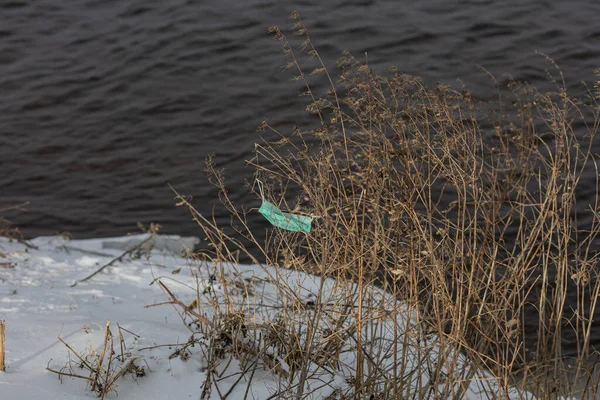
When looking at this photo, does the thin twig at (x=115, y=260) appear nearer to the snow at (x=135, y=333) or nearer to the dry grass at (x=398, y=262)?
the snow at (x=135, y=333)

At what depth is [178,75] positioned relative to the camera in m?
8.12

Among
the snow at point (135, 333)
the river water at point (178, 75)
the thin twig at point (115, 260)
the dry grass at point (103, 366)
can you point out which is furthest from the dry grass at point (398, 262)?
the river water at point (178, 75)

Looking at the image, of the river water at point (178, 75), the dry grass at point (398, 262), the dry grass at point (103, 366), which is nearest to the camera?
the dry grass at point (398, 262)

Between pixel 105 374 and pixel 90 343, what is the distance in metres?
0.15

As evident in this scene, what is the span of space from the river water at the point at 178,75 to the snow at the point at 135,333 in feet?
6.35

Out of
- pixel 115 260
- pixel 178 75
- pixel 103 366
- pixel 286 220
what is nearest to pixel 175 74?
pixel 178 75

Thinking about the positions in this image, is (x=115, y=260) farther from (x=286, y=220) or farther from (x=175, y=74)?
(x=175, y=74)

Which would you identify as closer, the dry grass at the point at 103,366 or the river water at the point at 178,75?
the dry grass at the point at 103,366

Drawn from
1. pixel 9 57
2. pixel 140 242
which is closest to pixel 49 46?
pixel 9 57

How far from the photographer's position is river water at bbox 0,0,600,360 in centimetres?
675

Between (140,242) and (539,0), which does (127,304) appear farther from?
(539,0)

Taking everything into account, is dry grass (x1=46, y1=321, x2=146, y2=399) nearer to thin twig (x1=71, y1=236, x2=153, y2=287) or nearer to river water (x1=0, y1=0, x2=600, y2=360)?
thin twig (x1=71, y1=236, x2=153, y2=287)

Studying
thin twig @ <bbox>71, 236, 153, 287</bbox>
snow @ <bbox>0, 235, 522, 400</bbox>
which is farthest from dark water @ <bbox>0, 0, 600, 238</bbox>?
snow @ <bbox>0, 235, 522, 400</bbox>

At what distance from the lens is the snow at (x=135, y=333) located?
3010 millimetres
